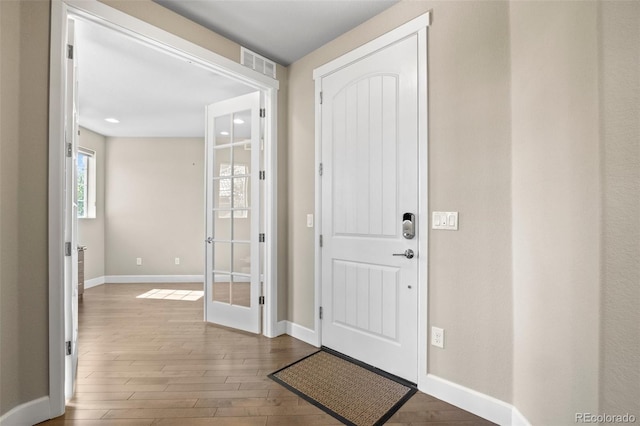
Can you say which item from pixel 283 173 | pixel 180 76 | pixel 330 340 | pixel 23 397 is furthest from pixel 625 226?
pixel 180 76

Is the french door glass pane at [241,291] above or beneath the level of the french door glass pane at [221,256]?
beneath

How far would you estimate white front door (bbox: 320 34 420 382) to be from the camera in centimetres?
209

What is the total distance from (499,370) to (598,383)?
2.13ft

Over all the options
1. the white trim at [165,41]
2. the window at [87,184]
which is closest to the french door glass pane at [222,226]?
the white trim at [165,41]

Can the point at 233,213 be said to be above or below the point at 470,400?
above

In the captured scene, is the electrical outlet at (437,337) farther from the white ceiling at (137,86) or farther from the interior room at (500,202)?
the white ceiling at (137,86)

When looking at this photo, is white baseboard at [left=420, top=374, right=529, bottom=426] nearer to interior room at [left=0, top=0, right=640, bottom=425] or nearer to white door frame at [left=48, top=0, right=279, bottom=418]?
interior room at [left=0, top=0, right=640, bottom=425]

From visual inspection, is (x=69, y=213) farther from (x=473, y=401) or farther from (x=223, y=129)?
(x=473, y=401)

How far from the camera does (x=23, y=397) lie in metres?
1.61

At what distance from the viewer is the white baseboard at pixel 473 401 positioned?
5.38ft

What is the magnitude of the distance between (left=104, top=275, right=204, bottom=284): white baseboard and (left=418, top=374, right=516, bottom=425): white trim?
185 inches

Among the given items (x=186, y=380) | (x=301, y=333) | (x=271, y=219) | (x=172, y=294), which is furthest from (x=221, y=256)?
(x=172, y=294)

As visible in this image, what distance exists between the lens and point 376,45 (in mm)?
2285

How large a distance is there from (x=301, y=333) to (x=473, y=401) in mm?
1548
